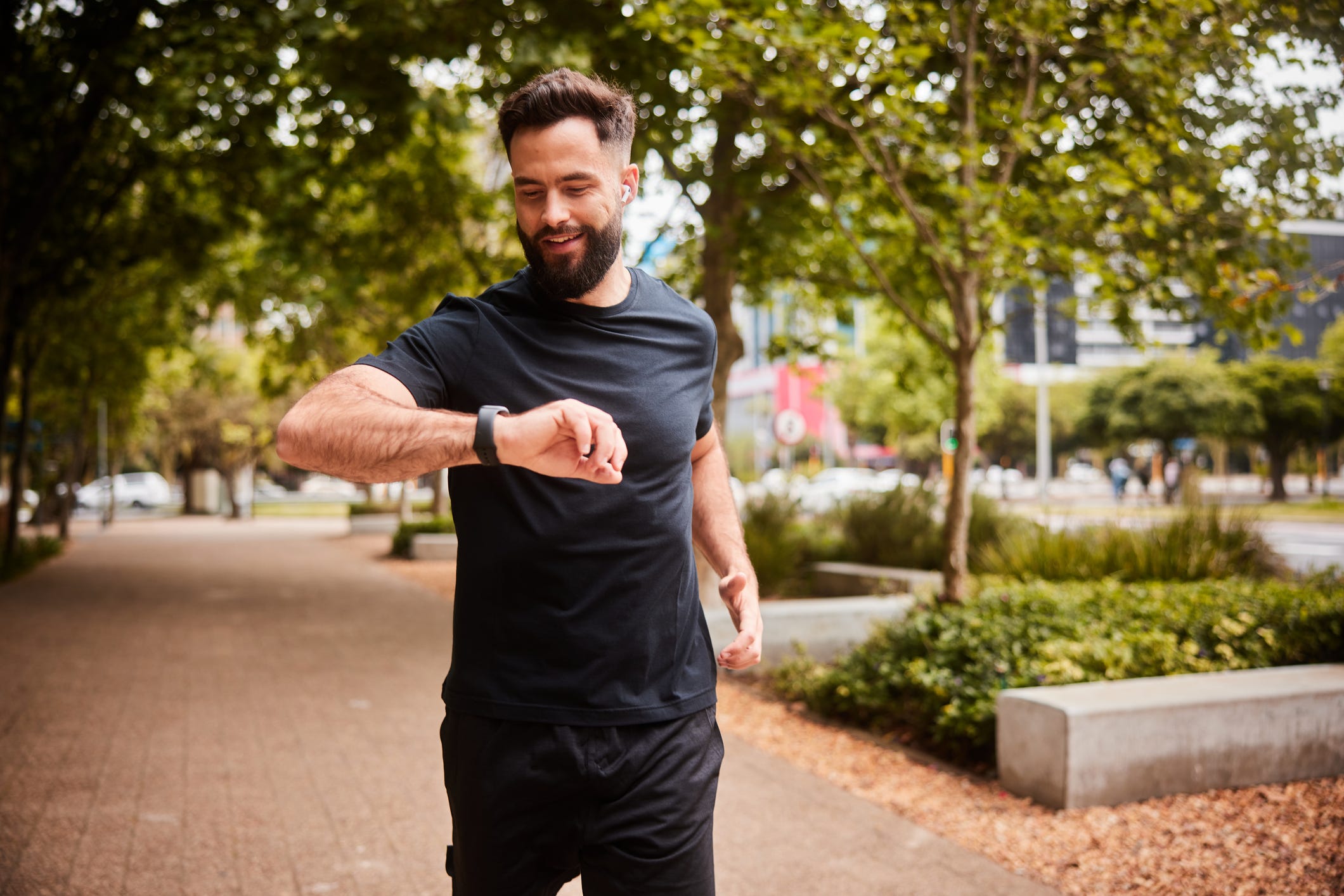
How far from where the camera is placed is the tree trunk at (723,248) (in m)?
Answer: 9.20

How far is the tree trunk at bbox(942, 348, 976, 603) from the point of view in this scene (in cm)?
707

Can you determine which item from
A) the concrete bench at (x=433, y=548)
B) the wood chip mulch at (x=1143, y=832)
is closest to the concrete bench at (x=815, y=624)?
the wood chip mulch at (x=1143, y=832)

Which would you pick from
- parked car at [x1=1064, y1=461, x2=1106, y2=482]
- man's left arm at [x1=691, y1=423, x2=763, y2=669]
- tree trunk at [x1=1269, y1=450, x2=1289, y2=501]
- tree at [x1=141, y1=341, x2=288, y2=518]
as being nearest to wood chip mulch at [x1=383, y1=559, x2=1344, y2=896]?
man's left arm at [x1=691, y1=423, x2=763, y2=669]

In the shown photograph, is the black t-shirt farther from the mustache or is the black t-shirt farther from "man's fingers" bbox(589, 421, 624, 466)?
"man's fingers" bbox(589, 421, 624, 466)

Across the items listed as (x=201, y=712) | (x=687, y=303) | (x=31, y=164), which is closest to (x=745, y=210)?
(x=201, y=712)

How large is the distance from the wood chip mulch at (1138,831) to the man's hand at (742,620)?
262 cm

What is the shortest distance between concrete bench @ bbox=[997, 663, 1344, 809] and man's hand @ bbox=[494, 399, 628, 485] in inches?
153

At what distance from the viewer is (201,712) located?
7027 millimetres

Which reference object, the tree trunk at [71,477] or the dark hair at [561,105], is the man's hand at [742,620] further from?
the tree trunk at [71,477]

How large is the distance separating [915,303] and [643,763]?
9486 mm

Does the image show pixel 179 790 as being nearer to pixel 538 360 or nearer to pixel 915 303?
pixel 538 360

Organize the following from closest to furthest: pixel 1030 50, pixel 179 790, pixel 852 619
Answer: pixel 179 790
pixel 1030 50
pixel 852 619

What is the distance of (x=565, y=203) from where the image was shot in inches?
73.5

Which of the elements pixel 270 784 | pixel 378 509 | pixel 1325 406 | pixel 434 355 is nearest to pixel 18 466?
pixel 378 509
